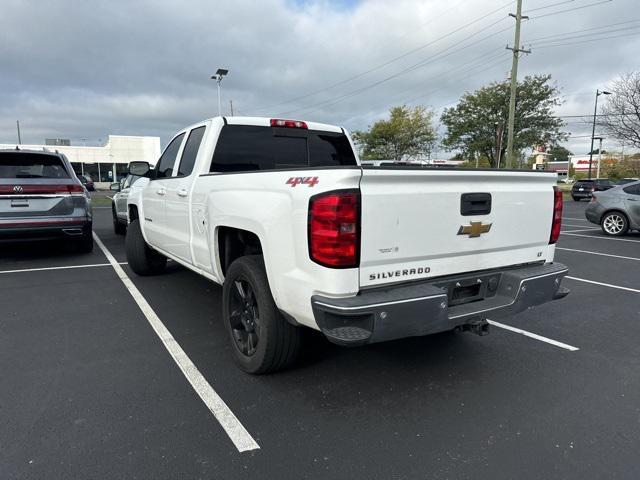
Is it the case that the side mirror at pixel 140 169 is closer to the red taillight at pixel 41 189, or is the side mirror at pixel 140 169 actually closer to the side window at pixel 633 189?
the red taillight at pixel 41 189

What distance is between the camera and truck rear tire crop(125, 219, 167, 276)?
6152 millimetres

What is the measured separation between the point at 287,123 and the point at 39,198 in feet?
15.6

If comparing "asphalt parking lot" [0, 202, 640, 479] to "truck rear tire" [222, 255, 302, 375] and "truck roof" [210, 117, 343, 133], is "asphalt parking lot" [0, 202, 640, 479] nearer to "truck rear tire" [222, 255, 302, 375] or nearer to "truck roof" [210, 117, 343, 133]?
"truck rear tire" [222, 255, 302, 375]

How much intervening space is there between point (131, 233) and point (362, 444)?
189 inches

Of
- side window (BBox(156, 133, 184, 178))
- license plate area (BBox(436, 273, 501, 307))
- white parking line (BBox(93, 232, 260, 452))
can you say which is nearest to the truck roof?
side window (BBox(156, 133, 184, 178))

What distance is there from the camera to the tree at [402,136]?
3694cm

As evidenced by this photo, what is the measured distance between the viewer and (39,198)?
6.94 meters

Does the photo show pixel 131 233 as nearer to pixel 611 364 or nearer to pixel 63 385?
pixel 63 385

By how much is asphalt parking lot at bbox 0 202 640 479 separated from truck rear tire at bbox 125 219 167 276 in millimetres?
1343

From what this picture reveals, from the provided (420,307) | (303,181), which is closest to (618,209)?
(420,307)

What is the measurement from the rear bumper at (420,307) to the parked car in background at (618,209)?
10294 millimetres

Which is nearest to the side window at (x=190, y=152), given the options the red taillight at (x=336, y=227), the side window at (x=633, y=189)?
the red taillight at (x=336, y=227)

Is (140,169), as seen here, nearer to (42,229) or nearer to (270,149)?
(270,149)

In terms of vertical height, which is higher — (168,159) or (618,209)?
(168,159)
